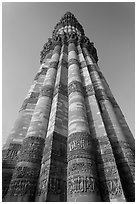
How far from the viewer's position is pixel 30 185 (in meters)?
3.78

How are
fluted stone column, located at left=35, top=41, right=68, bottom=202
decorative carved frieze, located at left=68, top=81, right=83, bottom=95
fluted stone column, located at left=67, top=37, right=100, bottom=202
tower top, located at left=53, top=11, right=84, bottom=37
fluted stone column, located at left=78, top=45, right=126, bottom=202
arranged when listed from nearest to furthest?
fluted stone column, located at left=67, top=37, right=100, bottom=202 < fluted stone column, located at left=35, top=41, right=68, bottom=202 < fluted stone column, located at left=78, top=45, right=126, bottom=202 < decorative carved frieze, located at left=68, top=81, right=83, bottom=95 < tower top, located at left=53, top=11, right=84, bottom=37

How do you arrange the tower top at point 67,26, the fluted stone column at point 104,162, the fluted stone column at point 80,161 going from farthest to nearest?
the tower top at point 67,26 < the fluted stone column at point 104,162 < the fluted stone column at point 80,161

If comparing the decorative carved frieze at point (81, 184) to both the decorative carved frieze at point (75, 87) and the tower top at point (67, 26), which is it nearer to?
the decorative carved frieze at point (75, 87)

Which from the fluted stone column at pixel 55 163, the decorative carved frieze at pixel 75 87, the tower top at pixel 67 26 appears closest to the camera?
the fluted stone column at pixel 55 163

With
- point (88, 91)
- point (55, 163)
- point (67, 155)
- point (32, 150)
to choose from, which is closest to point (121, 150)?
point (67, 155)

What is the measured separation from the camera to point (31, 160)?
4340 millimetres

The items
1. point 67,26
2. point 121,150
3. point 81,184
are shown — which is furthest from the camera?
point 67,26

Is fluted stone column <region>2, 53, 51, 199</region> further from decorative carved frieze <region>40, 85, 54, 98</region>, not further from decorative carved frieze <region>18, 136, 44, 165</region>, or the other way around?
decorative carved frieze <region>40, 85, 54, 98</region>

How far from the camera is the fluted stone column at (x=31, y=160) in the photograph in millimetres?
3592

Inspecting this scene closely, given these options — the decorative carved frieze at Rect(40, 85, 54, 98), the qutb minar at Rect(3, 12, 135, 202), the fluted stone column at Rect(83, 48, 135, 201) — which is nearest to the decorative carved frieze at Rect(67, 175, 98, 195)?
the qutb minar at Rect(3, 12, 135, 202)

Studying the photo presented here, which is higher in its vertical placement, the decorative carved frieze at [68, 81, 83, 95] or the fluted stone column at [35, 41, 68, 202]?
the decorative carved frieze at [68, 81, 83, 95]

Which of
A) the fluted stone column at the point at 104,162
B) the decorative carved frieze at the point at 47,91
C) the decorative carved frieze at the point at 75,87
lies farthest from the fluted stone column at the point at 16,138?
the fluted stone column at the point at 104,162

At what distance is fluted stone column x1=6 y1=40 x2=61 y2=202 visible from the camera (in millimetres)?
3592

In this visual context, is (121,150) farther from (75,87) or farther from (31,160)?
(75,87)
